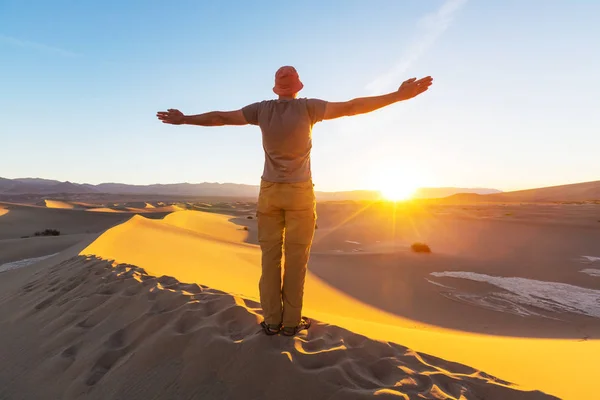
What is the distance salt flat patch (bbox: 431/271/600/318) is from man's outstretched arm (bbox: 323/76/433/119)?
19.7 ft

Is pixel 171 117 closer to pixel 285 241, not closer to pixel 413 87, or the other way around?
pixel 285 241

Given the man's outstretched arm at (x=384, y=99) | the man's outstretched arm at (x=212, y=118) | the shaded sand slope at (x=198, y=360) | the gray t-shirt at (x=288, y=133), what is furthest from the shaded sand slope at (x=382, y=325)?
the man's outstretched arm at (x=212, y=118)

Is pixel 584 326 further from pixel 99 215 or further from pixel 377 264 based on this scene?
pixel 99 215

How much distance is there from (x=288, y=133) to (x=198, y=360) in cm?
197

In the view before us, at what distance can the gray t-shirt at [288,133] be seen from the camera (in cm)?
296

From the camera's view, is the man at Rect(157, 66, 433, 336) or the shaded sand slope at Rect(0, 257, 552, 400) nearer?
the shaded sand slope at Rect(0, 257, 552, 400)

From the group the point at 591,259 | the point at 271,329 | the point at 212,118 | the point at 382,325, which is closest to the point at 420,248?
the point at 591,259

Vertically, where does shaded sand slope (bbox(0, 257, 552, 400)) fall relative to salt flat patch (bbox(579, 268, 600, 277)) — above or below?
above

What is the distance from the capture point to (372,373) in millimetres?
2457

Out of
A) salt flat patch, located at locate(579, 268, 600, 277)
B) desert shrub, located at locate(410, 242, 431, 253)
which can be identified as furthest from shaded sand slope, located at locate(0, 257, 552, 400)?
desert shrub, located at locate(410, 242, 431, 253)

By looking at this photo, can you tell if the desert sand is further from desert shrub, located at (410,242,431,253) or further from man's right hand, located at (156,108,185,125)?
desert shrub, located at (410,242,431,253)

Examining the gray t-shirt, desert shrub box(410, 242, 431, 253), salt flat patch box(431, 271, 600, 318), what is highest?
the gray t-shirt

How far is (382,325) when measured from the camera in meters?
4.70

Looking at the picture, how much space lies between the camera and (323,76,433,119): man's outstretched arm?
2.72 m
